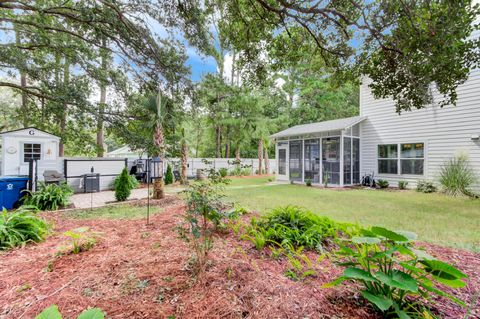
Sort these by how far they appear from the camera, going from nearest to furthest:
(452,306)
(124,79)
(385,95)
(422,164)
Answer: (452,306), (385,95), (124,79), (422,164)

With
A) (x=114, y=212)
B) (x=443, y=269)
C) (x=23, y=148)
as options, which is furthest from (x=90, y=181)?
(x=443, y=269)

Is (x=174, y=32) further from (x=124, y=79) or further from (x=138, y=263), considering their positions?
(x=138, y=263)

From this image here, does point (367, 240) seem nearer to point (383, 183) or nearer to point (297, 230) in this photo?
point (297, 230)

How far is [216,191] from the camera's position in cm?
252

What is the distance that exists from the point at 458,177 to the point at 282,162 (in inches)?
298

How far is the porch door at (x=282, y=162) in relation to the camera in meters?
13.2

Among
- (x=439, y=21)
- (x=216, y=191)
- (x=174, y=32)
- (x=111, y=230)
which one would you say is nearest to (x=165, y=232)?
(x=111, y=230)

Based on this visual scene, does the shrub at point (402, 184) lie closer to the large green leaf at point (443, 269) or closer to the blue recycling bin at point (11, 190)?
the large green leaf at point (443, 269)

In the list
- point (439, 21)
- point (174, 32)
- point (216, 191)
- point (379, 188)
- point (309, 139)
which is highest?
point (174, 32)

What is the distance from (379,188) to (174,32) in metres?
10.2

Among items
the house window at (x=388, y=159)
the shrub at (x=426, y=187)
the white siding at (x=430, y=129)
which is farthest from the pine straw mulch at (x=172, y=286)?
the house window at (x=388, y=159)

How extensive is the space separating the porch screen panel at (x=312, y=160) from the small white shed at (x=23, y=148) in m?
11.1

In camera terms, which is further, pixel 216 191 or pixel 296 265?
pixel 216 191

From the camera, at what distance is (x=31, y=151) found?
28.9 feet
